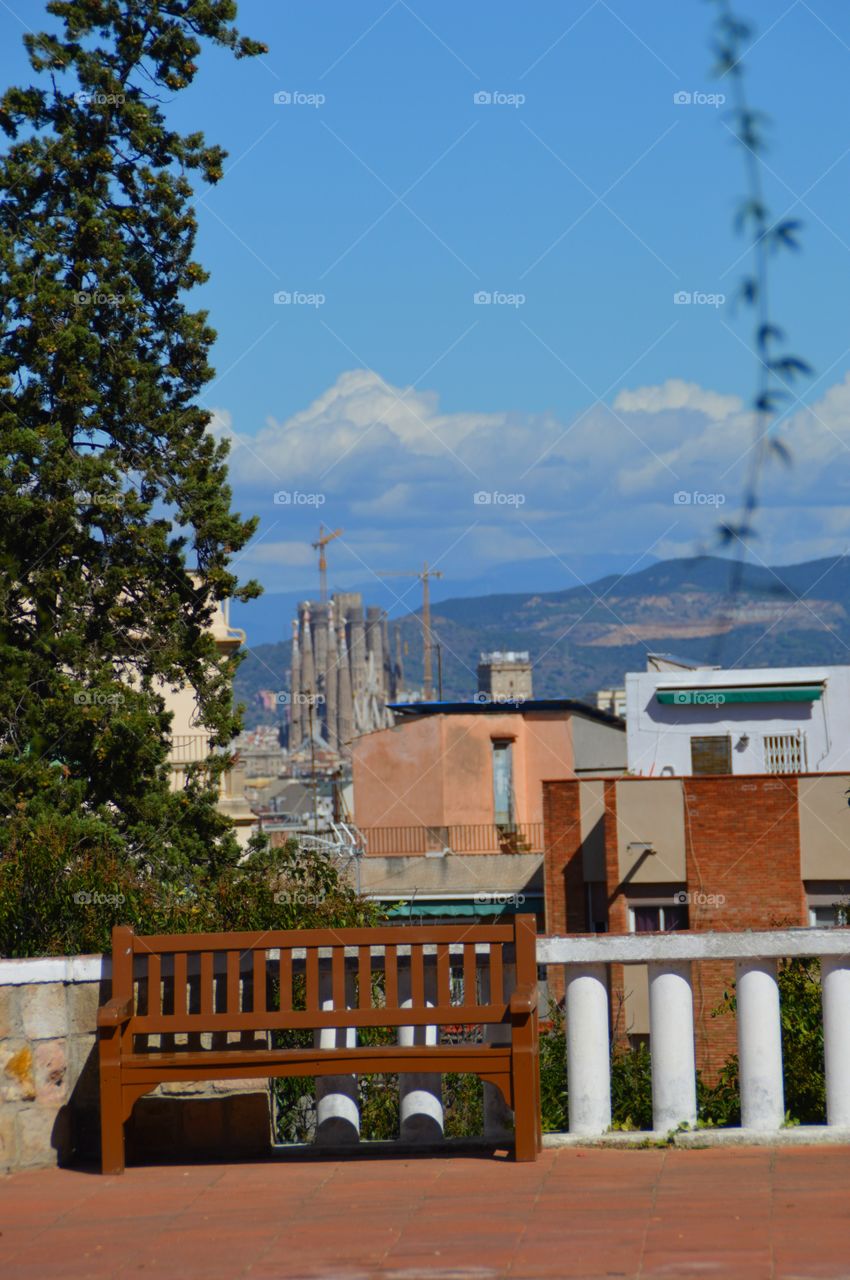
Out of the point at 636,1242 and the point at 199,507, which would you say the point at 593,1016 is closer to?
the point at 636,1242

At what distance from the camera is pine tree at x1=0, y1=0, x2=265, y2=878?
1377cm

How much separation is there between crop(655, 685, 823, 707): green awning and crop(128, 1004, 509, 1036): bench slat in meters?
30.6

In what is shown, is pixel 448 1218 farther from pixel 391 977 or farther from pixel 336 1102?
pixel 336 1102

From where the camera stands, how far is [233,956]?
5.96 metres

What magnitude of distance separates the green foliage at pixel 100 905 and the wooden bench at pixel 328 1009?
1.32 m

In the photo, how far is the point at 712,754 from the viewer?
1427 inches

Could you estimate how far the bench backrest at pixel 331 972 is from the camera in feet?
19.2

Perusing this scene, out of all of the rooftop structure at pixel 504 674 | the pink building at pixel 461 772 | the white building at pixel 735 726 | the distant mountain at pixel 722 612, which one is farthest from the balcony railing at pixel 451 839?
the rooftop structure at pixel 504 674

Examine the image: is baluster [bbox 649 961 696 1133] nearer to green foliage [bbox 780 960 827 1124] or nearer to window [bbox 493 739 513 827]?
green foliage [bbox 780 960 827 1124]

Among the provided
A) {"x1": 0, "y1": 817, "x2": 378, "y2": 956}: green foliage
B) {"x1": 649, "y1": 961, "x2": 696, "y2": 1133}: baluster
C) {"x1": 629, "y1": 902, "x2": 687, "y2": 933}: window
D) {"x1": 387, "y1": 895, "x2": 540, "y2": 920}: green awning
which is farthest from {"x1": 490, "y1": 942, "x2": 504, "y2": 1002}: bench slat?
{"x1": 387, "y1": 895, "x2": 540, "y2": 920}: green awning

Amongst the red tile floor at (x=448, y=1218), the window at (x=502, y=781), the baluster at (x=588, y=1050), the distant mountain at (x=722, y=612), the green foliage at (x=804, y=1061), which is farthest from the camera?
the window at (x=502, y=781)

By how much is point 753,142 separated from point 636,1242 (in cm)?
355

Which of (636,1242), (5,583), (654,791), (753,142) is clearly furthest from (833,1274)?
(654,791)

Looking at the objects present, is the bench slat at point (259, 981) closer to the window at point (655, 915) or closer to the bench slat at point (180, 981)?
the bench slat at point (180, 981)
